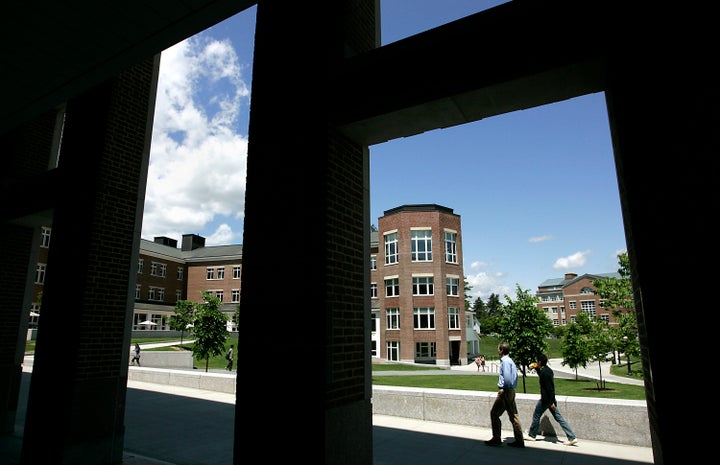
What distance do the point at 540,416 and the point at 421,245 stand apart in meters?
34.7

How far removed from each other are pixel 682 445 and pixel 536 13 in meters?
3.33

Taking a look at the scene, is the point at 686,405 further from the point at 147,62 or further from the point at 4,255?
the point at 4,255

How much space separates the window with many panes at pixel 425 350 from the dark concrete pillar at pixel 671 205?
39.3 metres

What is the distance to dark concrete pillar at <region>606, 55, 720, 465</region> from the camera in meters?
2.71

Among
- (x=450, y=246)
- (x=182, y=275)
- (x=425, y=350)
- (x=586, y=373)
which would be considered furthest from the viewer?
(x=182, y=275)

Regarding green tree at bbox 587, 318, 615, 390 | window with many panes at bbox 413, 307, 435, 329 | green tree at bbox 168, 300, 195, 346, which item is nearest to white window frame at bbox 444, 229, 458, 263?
window with many panes at bbox 413, 307, 435, 329

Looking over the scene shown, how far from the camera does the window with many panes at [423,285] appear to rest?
41906 mm

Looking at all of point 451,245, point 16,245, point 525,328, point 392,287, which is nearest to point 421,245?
point 451,245

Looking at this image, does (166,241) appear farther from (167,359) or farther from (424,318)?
(424,318)

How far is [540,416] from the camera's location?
7.80m

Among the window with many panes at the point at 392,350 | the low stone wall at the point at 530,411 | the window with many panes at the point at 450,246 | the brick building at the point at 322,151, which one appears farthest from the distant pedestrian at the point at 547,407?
the window with many panes at the point at 392,350

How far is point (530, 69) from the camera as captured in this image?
356cm

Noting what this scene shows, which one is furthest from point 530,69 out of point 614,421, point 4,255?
point 4,255

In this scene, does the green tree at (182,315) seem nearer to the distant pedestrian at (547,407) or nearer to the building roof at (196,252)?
→ the building roof at (196,252)
